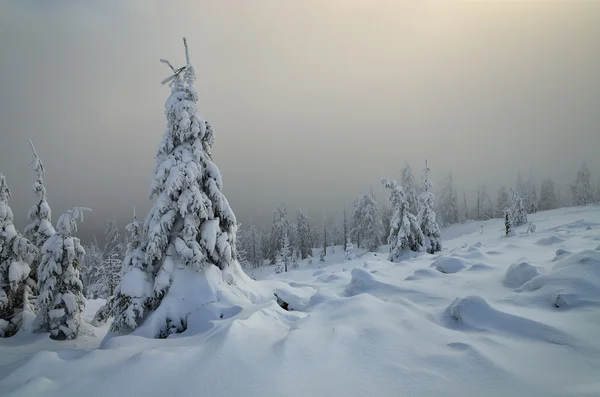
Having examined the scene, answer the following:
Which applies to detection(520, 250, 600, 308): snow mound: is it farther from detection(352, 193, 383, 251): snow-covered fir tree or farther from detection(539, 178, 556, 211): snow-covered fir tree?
detection(539, 178, 556, 211): snow-covered fir tree

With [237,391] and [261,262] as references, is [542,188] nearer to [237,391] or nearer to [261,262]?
[261,262]

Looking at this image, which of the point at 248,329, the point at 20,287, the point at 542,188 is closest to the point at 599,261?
the point at 248,329

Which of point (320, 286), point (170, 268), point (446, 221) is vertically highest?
point (170, 268)

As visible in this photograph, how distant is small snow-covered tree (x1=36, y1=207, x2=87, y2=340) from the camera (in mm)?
12555

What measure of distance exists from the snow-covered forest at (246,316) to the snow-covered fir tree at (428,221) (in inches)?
443

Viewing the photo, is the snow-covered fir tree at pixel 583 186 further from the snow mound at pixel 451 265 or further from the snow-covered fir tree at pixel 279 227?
the snow mound at pixel 451 265

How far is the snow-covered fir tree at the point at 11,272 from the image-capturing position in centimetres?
1324

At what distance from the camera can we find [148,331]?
799 cm

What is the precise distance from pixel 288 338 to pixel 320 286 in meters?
6.12

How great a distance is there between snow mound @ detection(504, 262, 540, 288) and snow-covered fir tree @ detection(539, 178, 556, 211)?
284 feet

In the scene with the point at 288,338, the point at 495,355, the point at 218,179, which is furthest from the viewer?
the point at 218,179

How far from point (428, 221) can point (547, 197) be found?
70.5 metres

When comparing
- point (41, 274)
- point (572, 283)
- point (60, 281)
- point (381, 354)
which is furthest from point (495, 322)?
point (41, 274)

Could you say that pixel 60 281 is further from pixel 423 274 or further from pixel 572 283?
pixel 572 283
